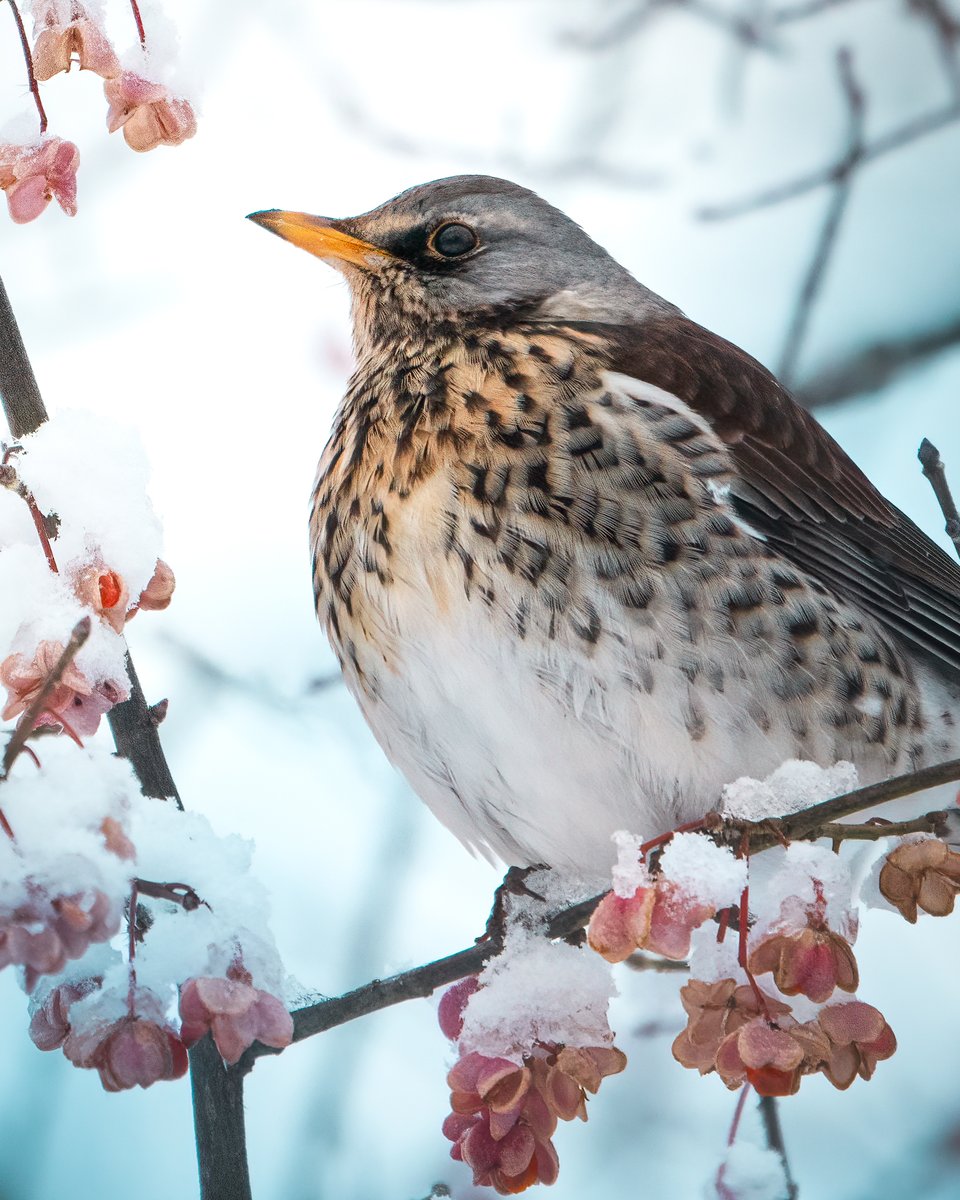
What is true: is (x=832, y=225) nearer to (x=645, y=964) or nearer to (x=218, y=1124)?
(x=645, y=964)

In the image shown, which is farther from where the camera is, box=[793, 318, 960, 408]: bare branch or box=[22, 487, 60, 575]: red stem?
box=[793, 318, 960, 408]: bare branch

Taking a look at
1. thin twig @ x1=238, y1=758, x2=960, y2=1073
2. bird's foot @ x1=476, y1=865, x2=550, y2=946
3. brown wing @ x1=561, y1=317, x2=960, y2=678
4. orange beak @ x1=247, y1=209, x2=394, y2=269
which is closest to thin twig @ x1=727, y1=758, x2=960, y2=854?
thin twig @ x1=238, y1=758, x2=960, y2=1073

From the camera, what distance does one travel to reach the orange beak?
251 centimetres

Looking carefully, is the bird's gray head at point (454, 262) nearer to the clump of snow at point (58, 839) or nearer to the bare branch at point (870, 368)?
the bare branch at point (870, 368)

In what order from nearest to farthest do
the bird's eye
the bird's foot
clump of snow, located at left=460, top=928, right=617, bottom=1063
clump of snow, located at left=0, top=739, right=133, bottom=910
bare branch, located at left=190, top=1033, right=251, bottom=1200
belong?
1. clump of snow, located at left=0, top=739, right=133, bottom=910
2. bare branch, located at left=190, top=1033, right=251, bottom=1200
3. clump of snow, located at left=460, top=928, right=617, bottom=1063
4. the bird's foot
5. the bird's eye

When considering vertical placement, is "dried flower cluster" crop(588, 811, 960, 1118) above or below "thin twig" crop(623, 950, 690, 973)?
below

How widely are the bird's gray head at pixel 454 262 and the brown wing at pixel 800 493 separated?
198 millimetres

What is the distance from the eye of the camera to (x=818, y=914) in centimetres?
144

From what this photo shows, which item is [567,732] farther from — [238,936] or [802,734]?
[238,936]

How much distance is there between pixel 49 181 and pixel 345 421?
0.96 meters

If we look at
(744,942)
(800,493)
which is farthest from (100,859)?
(800,493)

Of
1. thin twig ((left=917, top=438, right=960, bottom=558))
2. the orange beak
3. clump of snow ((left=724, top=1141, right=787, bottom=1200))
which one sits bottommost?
clump of snow ((left=724, top=1141, right=787, bottom=1200))

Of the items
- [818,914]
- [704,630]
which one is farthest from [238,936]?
[704,630]

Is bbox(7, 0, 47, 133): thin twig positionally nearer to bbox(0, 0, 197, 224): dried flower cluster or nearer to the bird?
bbox(0, 0, 197, 224): dried flower cluster
